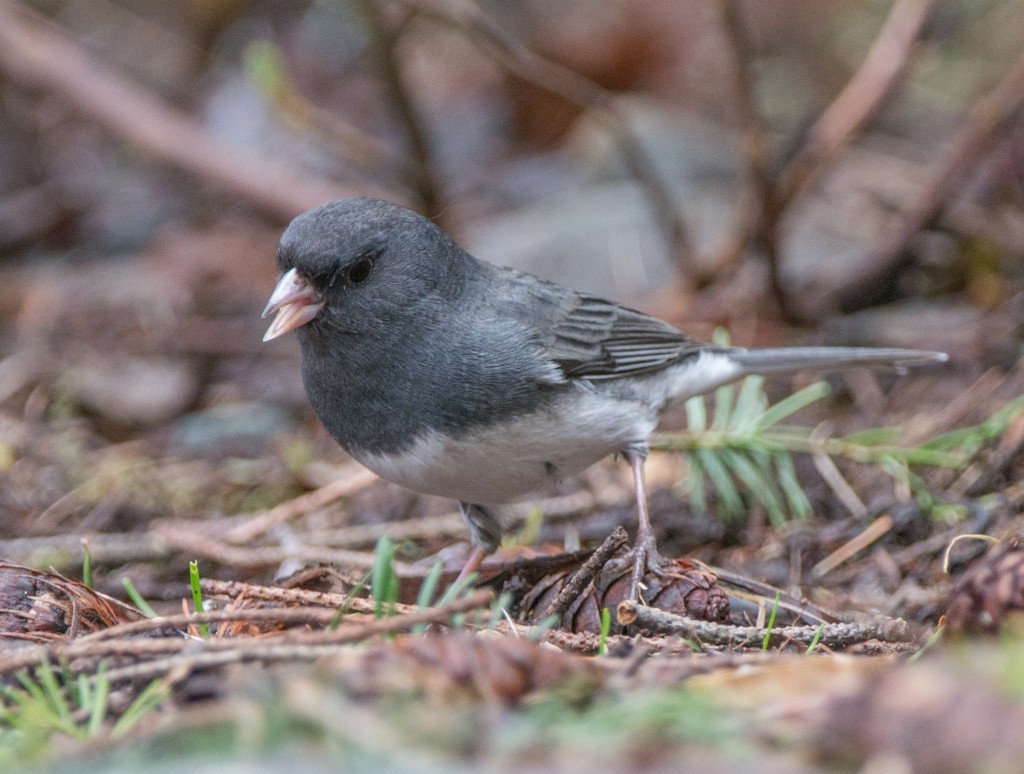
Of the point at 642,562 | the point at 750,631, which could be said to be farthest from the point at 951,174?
the point at 750,631

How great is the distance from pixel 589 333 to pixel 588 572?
4.04 feet

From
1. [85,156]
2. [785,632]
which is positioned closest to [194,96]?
[85,156]

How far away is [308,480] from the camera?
334cm

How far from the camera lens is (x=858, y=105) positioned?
13.0ft

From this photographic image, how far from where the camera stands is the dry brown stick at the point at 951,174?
12.3 feet

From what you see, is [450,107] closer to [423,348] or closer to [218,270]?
[218,270]

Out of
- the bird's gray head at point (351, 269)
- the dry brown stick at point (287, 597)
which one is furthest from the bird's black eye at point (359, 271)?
the dry brown stick at point (287, 597)

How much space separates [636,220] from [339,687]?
14.3ft

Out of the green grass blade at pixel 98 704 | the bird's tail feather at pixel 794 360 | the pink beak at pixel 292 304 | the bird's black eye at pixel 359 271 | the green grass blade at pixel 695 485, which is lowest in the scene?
the green grass blade at pixel 695 485

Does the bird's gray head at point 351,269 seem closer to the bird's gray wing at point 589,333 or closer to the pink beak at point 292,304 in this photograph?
the pink beak at point 292,304

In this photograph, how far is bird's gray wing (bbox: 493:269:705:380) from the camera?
Result: 2.77 meters

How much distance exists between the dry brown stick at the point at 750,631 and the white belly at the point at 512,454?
0.69 metres

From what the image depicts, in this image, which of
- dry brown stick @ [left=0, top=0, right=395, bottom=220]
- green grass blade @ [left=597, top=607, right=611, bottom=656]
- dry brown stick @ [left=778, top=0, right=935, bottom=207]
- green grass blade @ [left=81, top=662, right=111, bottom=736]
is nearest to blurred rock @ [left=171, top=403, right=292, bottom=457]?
dry brown stick @ [left=0, top=0, right=395, bottom=220]

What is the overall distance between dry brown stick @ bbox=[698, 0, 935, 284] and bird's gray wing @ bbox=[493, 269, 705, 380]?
100cm
